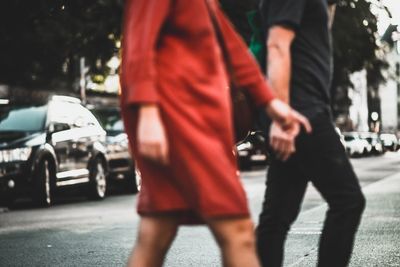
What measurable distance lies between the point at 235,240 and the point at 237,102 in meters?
0.67

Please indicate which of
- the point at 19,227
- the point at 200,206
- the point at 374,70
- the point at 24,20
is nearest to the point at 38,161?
the point at 19,227

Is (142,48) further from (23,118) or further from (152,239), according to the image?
(23,118)

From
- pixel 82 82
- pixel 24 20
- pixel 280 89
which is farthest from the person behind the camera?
pixel 82 82

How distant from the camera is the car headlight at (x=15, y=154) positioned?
12312mm

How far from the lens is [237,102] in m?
Result: 3.69

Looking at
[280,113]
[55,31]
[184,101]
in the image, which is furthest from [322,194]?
[55,31]

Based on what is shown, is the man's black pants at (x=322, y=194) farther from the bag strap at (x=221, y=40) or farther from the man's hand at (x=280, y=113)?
the bag strap at (x=221, y=40)

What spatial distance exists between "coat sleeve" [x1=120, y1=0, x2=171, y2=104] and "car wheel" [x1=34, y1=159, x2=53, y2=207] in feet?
31.5

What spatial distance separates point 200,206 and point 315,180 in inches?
41.9

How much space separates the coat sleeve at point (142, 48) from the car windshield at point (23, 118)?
9964 millimetres

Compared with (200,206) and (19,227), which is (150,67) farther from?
(19,227)

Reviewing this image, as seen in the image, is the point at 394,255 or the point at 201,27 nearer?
the point at 201,27

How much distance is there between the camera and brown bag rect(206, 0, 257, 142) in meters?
3.43

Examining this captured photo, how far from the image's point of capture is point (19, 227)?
9.91 metres
